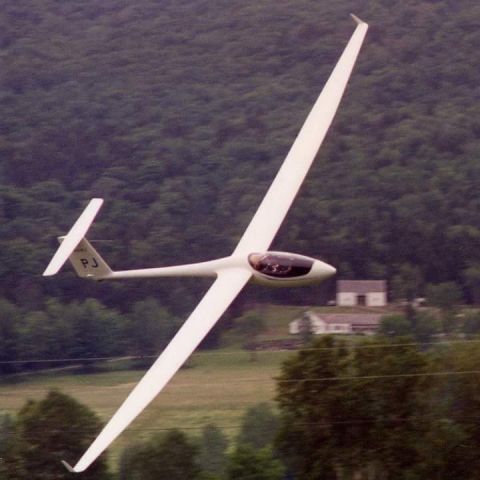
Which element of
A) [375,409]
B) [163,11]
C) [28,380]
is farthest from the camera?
[163,11]

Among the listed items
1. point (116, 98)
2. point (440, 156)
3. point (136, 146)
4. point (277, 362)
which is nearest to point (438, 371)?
point (277, 362)

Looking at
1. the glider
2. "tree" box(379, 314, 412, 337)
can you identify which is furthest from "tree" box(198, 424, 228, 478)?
"tree" box(379, 314, 412, 337)

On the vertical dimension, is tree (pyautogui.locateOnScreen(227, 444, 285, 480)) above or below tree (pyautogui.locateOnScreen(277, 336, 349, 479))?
below

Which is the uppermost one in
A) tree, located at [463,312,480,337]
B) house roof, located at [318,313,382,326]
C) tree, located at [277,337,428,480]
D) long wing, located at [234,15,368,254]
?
long wing, located at [234,15,368,254]

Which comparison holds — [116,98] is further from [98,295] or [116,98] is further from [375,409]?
[375,409]

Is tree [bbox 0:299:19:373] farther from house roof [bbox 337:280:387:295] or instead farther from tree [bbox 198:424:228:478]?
house roof [bbox 337:280:387:295]

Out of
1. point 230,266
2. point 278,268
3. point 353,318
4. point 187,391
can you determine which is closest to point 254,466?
point 187,391

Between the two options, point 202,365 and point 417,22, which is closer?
point 202,365
